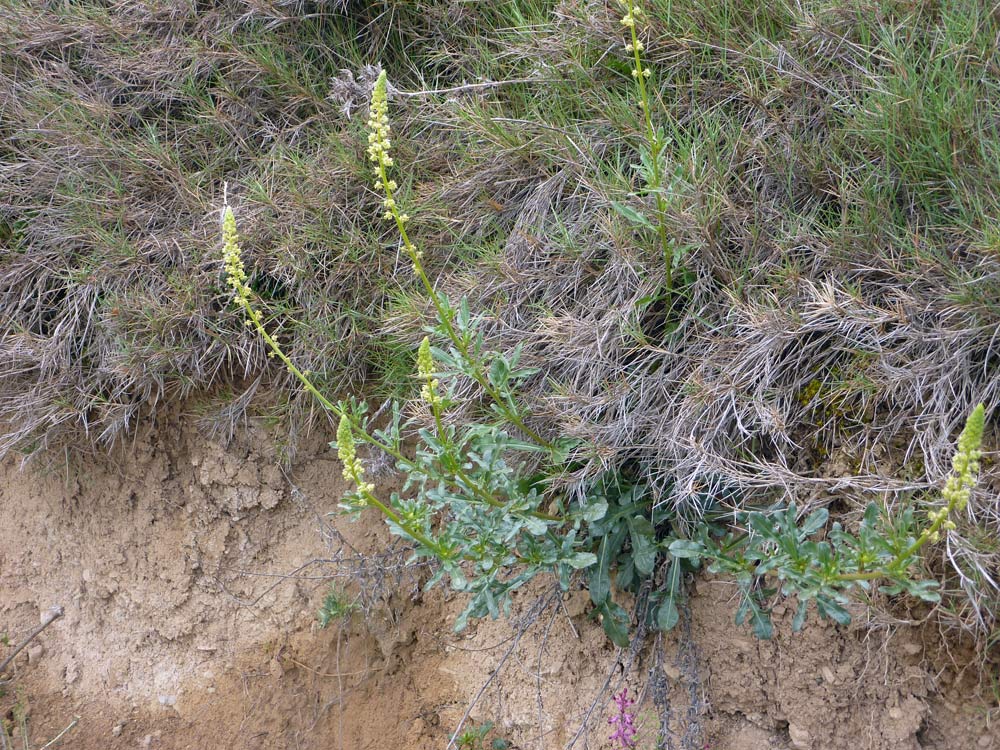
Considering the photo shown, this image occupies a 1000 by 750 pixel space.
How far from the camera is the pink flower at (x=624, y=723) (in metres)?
2.43

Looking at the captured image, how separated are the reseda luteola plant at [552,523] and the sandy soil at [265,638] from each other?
21 centimetres

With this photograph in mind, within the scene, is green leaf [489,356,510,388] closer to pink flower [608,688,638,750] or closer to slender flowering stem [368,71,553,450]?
slender flowering stem [368,71,553,450]

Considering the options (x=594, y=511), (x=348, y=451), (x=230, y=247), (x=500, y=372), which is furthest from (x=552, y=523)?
(x=230, y=247)

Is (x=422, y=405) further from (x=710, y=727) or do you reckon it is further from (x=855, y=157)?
→ (x=855, y=157)

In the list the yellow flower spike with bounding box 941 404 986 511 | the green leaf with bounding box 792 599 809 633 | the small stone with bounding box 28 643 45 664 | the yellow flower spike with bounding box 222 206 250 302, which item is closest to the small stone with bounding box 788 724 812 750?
the green leaf with bounding box 792 599 809 633

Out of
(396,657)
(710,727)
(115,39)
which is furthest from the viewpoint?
(115,39)

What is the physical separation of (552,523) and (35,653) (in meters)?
2.62

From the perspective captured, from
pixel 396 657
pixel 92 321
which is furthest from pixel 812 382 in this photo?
pixel 92 321

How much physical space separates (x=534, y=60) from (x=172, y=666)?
9.07 ft

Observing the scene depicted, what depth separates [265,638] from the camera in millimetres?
3332

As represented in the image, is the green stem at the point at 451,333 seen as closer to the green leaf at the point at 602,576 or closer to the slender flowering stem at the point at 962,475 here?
the green leaf at the point at 602,576

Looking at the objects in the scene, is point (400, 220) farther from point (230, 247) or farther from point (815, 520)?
point (815, 520)

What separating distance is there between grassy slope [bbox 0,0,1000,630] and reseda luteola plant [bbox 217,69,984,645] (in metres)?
0.14

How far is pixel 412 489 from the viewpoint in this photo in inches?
121
